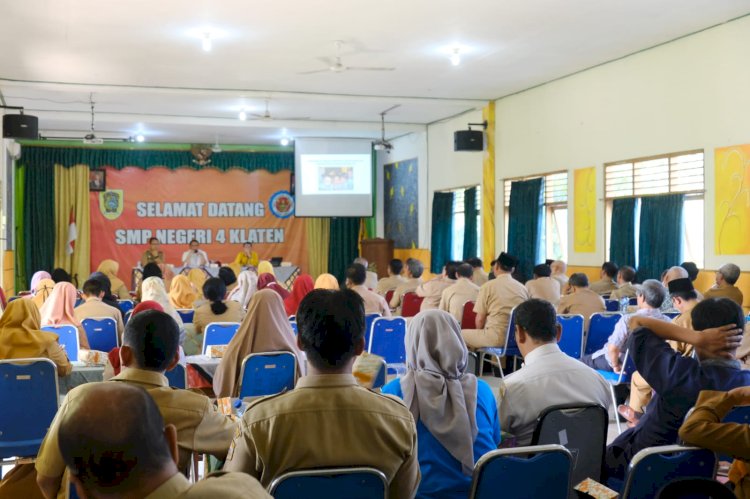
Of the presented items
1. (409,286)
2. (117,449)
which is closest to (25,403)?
(117,449)

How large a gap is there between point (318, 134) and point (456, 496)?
1452cm

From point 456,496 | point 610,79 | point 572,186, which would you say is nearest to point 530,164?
point 572,186

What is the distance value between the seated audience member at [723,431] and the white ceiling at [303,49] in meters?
5.51

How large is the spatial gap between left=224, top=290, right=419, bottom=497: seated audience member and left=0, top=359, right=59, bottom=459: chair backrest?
84.2 inches

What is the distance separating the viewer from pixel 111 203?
680 inches

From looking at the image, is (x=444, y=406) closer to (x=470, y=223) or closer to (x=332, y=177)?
(x=470, y=223)

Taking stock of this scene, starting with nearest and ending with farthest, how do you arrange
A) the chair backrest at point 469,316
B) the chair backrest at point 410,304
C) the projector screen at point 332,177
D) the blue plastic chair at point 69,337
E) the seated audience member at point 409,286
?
the blue plastic chair at point 69,337
the chair backrest at point 469,316
the chair backrest at point 410,304
the seated audience member at point 409,286
the projector screen at point 332,177

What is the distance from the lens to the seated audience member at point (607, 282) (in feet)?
30.3

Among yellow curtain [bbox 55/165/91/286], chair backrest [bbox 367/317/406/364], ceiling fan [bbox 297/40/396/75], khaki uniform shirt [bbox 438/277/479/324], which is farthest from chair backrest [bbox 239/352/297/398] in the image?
yellow curtain [bbox 55/165/91/286]

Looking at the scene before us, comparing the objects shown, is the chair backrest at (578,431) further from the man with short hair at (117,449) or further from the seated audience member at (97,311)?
the seated audience member at (97,311)

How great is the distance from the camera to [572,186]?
1085cm

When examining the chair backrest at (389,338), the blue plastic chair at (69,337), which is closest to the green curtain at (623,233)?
the chair backrest at (389,338)

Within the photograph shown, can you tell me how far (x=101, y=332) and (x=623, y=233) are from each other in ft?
20.5

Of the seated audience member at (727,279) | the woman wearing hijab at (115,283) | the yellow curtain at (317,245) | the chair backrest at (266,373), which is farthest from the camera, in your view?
the yellow curtain at (317,245)
